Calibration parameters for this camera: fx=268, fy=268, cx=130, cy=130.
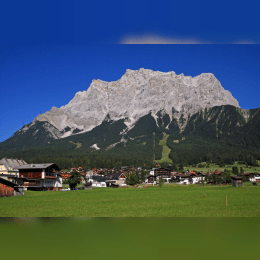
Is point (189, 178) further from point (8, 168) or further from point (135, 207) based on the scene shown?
point (135, 207)

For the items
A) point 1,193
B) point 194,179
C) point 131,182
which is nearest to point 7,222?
point 1,193

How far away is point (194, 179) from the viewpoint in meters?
139

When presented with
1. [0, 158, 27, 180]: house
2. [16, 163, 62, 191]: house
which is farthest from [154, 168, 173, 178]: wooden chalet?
[16, 163, 62, 191]: house

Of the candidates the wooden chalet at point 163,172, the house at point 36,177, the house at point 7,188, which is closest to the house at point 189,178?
the wooden chalet at point 163,172

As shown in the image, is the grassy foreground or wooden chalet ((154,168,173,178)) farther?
wooden chalet ((154,168,173,178))

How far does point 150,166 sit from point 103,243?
188 m

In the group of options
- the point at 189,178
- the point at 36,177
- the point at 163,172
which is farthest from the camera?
the point at 163,172

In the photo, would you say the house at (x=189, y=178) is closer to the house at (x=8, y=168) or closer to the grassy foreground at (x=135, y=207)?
the house at (x=8, y=168)

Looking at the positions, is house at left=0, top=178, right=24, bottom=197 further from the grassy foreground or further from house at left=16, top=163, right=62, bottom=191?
house at left=16, top=163, right=62, bottom=191

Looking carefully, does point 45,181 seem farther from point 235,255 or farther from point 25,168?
point 235,255

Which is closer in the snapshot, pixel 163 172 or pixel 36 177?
pixel 36 177

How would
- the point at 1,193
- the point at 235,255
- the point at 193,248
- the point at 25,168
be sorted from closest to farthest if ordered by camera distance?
the point at 235,255, the point at 193,248, the point at 1,193, the point at 25,168

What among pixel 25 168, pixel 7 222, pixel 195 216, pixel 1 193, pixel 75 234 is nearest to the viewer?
pixel 75 234

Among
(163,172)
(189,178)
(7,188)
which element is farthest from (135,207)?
(163,172)
